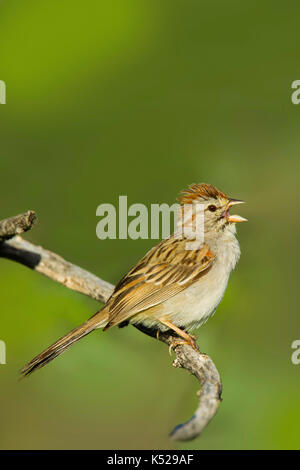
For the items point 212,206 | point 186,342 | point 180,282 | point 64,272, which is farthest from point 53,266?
point 212,206

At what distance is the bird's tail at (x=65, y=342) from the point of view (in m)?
3.21

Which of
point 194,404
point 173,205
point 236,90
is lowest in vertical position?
point 194,404

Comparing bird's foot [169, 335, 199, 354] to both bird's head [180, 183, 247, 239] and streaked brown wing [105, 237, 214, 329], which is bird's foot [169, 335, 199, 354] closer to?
streaked brown wing [105, 237, 214, 329]

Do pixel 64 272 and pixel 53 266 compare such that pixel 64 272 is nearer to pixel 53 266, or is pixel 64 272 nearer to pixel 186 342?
pixel 53 266

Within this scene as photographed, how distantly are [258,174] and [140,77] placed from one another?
2.47ft

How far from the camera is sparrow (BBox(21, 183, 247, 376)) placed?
3490 millimetres

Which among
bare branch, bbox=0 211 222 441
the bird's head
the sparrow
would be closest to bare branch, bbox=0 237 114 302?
bare branch, bbox=0 211 222 441

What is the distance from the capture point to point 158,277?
3.68 m

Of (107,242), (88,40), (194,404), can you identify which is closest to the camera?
(194,404)

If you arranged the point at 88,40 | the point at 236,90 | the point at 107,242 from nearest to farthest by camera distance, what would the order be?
the point at 88,40, the point at 107,242, the point at 236,90

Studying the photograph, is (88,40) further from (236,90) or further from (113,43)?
(236,90)

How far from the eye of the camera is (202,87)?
14.5ft

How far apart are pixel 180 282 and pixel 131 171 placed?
2.04ft

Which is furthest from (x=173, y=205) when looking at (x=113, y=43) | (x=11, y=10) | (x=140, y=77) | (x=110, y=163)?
(x=11, y=10)
